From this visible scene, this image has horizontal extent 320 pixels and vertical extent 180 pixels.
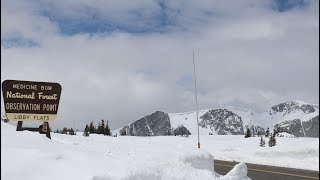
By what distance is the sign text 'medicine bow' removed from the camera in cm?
1555

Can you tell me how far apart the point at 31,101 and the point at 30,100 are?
43 millimetres

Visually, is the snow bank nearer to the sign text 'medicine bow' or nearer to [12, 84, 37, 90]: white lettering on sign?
the sign text 'medicine bow'

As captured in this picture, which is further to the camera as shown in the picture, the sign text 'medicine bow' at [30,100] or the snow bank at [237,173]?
the sign text 'medicine bow' at [30,100]

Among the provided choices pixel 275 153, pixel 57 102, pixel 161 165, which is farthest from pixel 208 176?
pixel 275 153

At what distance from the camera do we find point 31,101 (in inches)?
627

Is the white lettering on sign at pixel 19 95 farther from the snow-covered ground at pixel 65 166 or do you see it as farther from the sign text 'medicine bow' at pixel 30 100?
the snow-covered ground at pixel 65 166

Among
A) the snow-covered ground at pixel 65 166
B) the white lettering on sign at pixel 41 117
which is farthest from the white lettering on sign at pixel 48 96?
the snow-covered ground at pixel 65 166

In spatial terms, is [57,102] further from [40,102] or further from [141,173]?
[141,173]

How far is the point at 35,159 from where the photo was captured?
9828 mm

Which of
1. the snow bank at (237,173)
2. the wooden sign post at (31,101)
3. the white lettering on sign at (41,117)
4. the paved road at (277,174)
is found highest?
the wooden sign post at (31,101)

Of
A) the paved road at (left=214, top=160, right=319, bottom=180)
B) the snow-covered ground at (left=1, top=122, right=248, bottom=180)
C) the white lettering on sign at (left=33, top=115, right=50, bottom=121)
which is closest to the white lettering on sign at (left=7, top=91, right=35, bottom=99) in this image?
the white lettering on sign at (left=33, top=115, right=50, bottom=121)

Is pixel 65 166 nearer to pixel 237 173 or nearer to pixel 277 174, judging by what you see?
pixel 237 173

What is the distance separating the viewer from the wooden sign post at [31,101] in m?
15.5

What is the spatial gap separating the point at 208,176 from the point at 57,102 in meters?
6.09
